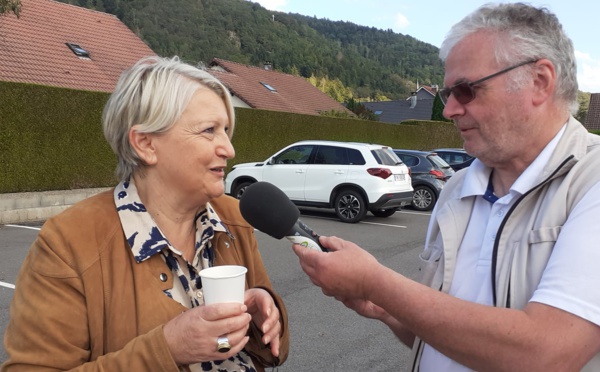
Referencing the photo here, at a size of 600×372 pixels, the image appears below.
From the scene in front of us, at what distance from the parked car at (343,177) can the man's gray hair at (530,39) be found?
9277 millimetres

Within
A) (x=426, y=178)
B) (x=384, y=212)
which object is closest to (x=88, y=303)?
(x=384, y=212)

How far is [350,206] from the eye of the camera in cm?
1118

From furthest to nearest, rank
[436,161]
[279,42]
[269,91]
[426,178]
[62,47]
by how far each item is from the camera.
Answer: [279,42] < [269,91] < [62,47] < [436,161] < [426,178]

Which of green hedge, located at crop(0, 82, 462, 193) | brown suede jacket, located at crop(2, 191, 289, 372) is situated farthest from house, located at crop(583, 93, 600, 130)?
brown suede jacket, located at crop(2, 191, 289, 372)

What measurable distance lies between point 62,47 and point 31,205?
36.3 ft

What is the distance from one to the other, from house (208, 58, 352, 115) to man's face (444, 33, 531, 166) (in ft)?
82.3

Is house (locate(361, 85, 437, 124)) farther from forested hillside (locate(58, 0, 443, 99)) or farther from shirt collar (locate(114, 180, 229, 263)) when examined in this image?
shirt collar (locate(114, 180, 229, 263))

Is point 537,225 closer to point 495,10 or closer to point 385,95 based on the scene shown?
point 495,10

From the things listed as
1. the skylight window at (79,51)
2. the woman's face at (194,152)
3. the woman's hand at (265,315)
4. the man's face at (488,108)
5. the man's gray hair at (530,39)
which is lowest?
the woman's hand at (265,315)

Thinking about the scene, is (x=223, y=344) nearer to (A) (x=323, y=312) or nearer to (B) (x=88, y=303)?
(B) (x=88, y=303)

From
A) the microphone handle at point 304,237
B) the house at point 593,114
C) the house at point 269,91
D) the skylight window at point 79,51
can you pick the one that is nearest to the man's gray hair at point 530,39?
the microphone handle at point 304,237

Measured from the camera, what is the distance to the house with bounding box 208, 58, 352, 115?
2775cm

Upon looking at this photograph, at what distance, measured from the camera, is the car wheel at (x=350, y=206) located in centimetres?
1106

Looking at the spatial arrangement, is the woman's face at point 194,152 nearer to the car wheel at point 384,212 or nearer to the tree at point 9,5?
the tree at point 9,5
